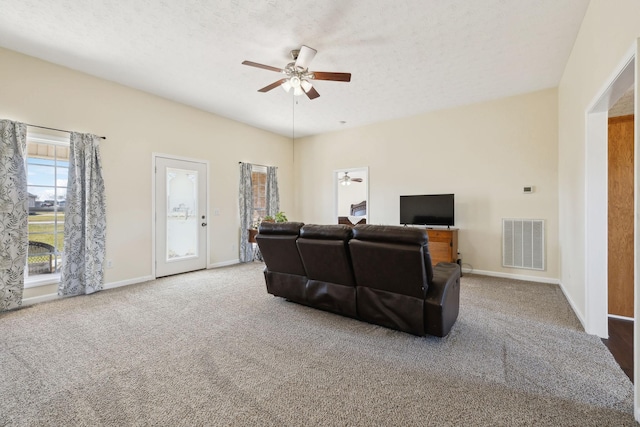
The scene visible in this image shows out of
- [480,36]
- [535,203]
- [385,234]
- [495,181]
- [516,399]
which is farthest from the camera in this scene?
[495,181]

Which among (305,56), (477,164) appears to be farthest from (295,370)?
(477,164)

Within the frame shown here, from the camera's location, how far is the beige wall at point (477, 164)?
14.4 ft

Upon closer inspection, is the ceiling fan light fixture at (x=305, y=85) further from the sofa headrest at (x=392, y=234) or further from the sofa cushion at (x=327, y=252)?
the sofa headrest at (x=392, y=234)

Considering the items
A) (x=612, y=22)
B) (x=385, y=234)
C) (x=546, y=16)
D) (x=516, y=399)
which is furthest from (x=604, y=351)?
(x=546, y=16)

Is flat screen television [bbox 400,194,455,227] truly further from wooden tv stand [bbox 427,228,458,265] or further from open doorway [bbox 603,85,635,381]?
open doorway [bbox 603,85,635,381]

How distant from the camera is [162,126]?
4.77 meters

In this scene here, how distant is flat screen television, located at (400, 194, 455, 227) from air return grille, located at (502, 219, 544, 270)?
0.90 m

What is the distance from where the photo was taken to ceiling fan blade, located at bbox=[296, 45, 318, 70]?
291cm

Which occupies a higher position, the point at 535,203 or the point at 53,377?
the point at 535,203

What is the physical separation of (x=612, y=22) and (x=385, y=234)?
227 centimetres

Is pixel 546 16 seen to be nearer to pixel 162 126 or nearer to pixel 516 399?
pixel 516 399

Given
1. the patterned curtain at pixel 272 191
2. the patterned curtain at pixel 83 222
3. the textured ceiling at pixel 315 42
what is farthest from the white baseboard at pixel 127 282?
the textured ceiling at pixel 315 42

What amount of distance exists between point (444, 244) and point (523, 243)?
1264 mm

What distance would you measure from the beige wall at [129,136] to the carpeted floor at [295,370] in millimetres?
1375
